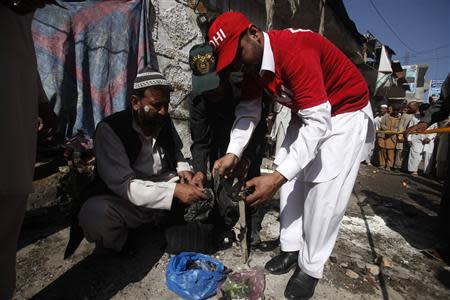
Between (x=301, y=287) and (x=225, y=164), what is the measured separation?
3.68ft

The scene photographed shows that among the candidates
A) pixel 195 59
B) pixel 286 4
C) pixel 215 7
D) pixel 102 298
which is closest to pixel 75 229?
pixel 102 298

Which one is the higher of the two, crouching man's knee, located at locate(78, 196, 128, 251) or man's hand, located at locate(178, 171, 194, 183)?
man's hand, located at locate(178, 171, 194, 183)

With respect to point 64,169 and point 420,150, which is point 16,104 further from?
point 420,150

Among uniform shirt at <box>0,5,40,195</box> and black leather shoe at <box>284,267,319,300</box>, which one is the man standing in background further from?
black leather shoe at <box>284,267,319,300</box>

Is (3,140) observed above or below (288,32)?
below

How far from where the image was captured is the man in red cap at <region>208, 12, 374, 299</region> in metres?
1.65

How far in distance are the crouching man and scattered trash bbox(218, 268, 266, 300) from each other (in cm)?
72

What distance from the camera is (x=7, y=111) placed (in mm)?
1150

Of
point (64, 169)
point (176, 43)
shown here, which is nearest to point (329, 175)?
point (64, 169)

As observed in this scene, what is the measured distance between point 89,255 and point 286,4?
635cm

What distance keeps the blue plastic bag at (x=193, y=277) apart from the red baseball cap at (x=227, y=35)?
5.04 ft

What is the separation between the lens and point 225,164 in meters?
2.19

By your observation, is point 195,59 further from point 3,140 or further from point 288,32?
point 3,140

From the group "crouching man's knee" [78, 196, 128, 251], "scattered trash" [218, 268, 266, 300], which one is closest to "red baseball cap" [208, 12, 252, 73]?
"crouching man's knee" [78, 196, 128, 251]
